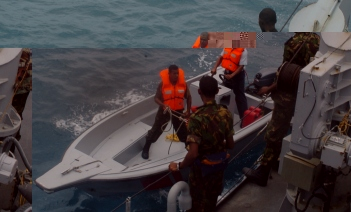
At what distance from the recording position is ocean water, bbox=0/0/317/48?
43.7ft

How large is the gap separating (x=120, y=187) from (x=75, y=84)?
955mm

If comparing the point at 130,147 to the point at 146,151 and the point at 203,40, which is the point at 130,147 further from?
the point at 203,40

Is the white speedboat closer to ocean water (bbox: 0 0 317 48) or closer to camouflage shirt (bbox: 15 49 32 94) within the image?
camouflage shirt (bbox: 15 49 32 94)

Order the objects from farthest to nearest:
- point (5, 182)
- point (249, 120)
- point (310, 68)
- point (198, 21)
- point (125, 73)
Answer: point (198, 21), point (249, 120), point (125, 73), point (5, 182), point (310, 68)

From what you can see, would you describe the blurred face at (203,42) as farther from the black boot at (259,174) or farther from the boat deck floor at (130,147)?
the black boot at (259,174)

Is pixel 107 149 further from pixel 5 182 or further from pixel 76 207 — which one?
pixel 5 182

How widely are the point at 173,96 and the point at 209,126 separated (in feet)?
1.81

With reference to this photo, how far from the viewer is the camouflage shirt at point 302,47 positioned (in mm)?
4277

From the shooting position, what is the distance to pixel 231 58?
14.6 ft

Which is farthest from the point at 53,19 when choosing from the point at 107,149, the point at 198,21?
the point at 107,149

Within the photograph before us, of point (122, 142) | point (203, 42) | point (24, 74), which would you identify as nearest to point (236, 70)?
point (203, 42)

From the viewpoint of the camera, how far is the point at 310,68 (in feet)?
12.7

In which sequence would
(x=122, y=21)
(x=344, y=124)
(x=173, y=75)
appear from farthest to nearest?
(x=122, y=21), (x=173, y=75), (x=344, y=124)

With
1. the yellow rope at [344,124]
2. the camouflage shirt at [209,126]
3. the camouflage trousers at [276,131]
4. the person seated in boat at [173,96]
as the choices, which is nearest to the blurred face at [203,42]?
the person seated in boat at [173,96]
